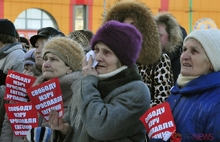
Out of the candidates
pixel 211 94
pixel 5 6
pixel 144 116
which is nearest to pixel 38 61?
pixel 144 116

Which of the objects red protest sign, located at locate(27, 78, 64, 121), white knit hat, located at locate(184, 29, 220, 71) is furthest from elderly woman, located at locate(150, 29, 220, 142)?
red protest sign, located at locate(27, 78, 64, 121)

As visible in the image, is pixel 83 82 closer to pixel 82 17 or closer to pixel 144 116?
pixel 144 116

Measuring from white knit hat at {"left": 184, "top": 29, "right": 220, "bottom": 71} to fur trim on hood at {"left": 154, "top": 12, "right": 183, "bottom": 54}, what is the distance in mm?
2099

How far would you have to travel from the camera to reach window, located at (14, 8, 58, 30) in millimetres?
22375

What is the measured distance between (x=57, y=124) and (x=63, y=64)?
2.51 ft

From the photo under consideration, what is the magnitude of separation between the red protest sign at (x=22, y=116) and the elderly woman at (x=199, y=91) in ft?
4.11

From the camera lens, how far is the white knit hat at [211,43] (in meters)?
2.50

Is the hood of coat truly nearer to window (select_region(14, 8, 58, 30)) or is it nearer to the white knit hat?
the white knit hat

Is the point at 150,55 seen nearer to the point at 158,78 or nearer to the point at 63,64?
the point at 158,78

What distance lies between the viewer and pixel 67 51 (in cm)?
367

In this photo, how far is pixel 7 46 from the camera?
18.0 feet

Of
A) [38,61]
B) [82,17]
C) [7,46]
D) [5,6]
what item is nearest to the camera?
[38,61]

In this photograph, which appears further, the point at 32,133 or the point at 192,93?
the point at 32,133

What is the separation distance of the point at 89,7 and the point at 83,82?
68.1ft
